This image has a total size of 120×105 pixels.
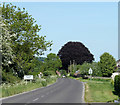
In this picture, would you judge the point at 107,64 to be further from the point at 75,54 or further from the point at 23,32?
the point at 23,32

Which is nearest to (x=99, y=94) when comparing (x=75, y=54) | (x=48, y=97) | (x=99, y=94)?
(x=99, y=94)

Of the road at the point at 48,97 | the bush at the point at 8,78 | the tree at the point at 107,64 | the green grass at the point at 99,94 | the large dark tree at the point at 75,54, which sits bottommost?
the road at the point at 48,97

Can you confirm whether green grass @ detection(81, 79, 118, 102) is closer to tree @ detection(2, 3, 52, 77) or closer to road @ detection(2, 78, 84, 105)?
road @ detection(2, 78, 84, 105)

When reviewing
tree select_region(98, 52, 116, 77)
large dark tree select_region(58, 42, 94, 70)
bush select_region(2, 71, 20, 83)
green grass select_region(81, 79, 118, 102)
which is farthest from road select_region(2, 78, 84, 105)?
large dark tree select_region(58, 42, 94, 70)

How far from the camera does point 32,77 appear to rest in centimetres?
4147

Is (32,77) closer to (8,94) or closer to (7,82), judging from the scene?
(7,82)

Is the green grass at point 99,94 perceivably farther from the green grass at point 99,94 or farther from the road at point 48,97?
the road at point 48,97

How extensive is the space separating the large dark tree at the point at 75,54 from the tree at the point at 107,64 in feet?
60.7

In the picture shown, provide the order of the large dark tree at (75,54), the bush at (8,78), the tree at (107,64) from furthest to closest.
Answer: the large dark tree at (75,54) < the tree at (107,64) < the bush at (8,78)

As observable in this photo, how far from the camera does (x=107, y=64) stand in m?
89.2

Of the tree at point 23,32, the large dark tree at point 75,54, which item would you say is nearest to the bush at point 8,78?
the tree at point 23,32

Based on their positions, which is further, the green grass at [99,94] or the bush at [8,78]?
the bush at [8,78]

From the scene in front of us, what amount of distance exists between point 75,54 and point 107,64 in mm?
25911

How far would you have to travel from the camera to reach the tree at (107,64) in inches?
3445
